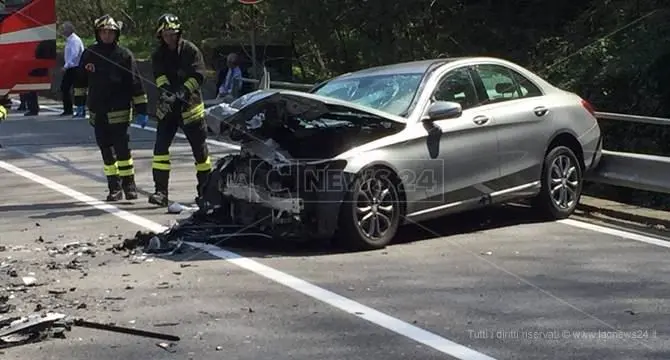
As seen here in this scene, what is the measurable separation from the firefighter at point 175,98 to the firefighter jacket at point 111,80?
493 millimetres

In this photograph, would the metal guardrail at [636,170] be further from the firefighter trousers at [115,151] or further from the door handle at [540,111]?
the firefighter trousers at [115,151]

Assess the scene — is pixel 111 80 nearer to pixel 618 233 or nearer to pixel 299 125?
pixel 299 125

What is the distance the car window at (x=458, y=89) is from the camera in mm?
9672

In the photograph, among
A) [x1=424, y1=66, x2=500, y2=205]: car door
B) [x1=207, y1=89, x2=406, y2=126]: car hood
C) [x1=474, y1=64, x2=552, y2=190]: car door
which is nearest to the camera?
[x1=207, y1=89, x2=406, y2=126]: car hood

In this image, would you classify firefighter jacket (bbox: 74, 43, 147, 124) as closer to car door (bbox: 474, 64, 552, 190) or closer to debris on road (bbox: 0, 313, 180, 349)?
car door (bbox: 474, 64, 552, 190)

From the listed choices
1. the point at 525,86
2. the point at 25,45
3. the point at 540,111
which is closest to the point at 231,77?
the point at 25,45

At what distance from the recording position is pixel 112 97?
1183cm

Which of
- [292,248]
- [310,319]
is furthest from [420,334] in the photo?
[292,248]

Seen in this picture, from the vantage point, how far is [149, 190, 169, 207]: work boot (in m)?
11.4

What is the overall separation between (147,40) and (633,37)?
58.5 ft

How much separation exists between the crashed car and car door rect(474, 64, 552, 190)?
0.04 feet

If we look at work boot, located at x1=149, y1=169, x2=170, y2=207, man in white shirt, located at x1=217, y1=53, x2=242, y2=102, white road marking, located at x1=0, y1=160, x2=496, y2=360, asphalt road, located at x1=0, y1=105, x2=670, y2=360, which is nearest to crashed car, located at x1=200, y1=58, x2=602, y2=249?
asphalt road, located at x1=0, y1=105, x2=670, y2=360

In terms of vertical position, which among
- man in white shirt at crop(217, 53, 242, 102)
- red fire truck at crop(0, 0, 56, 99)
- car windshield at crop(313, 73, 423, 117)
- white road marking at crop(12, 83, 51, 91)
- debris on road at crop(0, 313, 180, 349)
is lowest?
debris on road at crop(0, 313, 180, 349)

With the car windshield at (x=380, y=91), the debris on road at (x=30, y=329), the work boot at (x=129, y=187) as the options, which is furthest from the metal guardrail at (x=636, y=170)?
the debris on road at (x=30, y=329)
